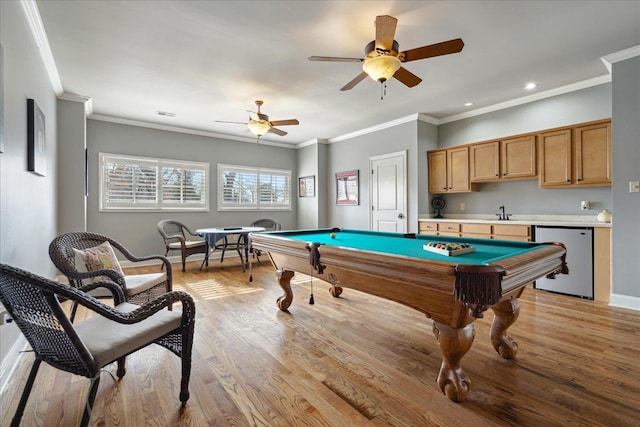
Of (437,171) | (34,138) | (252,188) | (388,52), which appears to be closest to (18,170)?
(34,138)

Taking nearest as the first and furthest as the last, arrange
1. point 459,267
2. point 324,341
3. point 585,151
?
point 459,267 < point 324,341 < point 585,151

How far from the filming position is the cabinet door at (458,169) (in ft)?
16.1

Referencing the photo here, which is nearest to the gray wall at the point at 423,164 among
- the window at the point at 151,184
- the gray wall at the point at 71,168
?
the window at the point at 151,184

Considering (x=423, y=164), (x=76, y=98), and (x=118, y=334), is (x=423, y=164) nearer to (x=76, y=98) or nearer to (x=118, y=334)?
(x=118, y=334)

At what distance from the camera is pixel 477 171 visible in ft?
15.6

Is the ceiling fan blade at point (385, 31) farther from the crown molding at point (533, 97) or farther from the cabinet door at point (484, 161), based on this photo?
the crown molding at point (533, 97)

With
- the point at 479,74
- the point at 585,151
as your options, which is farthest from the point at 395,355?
the point at 585,151

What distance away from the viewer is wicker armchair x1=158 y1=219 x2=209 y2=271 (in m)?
5.06

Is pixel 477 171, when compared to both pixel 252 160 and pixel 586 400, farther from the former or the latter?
pixel 252 160

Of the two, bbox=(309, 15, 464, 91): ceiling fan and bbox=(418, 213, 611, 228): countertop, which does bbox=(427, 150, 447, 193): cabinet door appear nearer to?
bbox=(418, 213, 611, 228): countertop

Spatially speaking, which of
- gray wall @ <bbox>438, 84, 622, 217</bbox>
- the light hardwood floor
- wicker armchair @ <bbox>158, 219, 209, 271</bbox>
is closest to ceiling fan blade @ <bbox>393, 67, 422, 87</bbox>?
the light hardwood floor

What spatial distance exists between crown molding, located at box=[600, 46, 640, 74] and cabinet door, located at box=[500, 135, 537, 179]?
1096 mm

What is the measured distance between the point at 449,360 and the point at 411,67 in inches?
122

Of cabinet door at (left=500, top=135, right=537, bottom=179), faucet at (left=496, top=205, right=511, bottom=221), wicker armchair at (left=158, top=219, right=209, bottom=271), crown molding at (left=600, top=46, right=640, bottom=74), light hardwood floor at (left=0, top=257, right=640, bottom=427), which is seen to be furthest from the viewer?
wicker armchair at (left=158, top=219, right=209, bottom=271)
